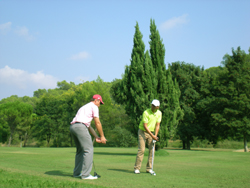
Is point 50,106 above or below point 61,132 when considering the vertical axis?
above

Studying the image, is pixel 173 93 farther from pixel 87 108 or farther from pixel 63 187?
pixel 63 187

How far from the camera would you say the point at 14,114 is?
171 feet

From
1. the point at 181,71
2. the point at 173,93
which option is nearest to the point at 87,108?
the point at 173,93

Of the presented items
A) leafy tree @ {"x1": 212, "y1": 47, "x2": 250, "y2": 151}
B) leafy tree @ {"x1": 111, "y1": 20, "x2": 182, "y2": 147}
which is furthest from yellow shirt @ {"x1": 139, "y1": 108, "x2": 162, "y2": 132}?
leafy tree @ {"x1": 212, "y1": 47, "x2": 250, "y2": 151}

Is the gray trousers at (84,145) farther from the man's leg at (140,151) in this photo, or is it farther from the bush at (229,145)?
the bush at (229,145)

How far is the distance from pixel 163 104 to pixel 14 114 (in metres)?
41.5

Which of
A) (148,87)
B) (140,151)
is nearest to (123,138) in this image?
(148,87)

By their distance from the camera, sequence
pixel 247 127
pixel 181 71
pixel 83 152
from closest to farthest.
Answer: pixel 83 152 < pixel 247 127 < pixel 181 71

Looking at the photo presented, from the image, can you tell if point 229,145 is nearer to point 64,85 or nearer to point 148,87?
point 148,87

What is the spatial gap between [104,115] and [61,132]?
12599 mm

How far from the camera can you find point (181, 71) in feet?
128

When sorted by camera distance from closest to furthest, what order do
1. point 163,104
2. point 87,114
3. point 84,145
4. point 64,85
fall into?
point 84,145 < point 87,114 < point 163,104 < point 64,85

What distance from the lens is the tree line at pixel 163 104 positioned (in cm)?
1911

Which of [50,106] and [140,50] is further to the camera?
[50,106]
